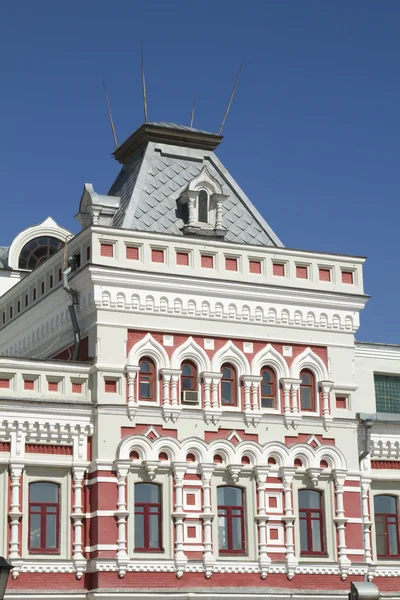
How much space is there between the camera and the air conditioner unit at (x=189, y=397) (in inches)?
1087

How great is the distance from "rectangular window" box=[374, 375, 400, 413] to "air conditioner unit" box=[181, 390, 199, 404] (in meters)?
6.14

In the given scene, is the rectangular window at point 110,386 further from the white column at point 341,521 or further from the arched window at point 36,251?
the arched window at point 36,251

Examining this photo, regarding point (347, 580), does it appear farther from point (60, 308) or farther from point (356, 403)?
point (60, 308)

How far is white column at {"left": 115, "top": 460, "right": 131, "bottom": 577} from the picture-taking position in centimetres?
2577

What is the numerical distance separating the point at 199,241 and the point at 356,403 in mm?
6179

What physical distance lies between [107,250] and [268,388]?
527 centimetres

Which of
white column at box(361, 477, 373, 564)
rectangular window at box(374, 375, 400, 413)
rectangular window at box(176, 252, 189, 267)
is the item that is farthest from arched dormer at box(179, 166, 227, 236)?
white column at box(361, 477, 373, 564)

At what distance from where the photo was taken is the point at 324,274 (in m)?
29.9

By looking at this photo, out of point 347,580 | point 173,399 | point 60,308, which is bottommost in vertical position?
point 347,580

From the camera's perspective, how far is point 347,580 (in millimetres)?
28172

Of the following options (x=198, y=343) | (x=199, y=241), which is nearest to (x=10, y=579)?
(x=198, y=343)

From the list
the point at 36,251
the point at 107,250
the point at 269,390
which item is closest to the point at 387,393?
the point at 269,390

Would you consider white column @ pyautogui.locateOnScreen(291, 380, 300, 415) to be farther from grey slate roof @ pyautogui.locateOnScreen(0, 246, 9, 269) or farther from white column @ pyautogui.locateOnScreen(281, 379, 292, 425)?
grey slate roof @ pyautogui.locateOnScreen(0, 246, 9, 269)

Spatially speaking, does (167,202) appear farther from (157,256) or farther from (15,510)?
(15,510)
